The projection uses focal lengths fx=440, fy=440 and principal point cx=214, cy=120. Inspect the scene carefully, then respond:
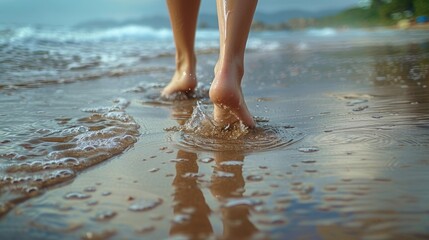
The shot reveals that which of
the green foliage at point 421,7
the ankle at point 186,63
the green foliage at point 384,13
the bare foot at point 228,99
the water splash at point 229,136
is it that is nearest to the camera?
the water splash at point 229,136

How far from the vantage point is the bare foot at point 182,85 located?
7.12 feet

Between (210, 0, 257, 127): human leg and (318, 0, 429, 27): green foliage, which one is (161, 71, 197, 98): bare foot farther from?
(318, 0, 429, 27): green foliage

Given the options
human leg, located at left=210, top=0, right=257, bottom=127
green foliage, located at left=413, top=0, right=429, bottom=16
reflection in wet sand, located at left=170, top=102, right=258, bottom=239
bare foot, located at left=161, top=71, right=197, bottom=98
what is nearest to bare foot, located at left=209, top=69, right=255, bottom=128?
human leg, located at left=210, top=0, right=257, bottom=127

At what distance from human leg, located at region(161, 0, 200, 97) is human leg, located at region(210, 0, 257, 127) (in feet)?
2.29

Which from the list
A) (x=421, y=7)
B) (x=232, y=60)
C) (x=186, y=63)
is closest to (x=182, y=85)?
(x=186, y=63)

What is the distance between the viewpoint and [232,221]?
72 cm

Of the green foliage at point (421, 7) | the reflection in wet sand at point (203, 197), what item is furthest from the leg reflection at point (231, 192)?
the green foliage at point (421, 7)

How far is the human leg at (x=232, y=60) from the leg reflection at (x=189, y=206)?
0.35 meters

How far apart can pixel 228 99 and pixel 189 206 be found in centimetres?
58

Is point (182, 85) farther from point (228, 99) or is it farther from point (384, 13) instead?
point (384, 13)

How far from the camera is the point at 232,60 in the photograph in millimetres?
1394

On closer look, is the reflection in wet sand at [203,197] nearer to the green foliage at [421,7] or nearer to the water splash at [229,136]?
the water splash at [229,136]

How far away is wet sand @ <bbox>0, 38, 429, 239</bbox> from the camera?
0.70 metres

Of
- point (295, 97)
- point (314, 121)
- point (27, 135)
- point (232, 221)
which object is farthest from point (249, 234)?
point (295, 97)
